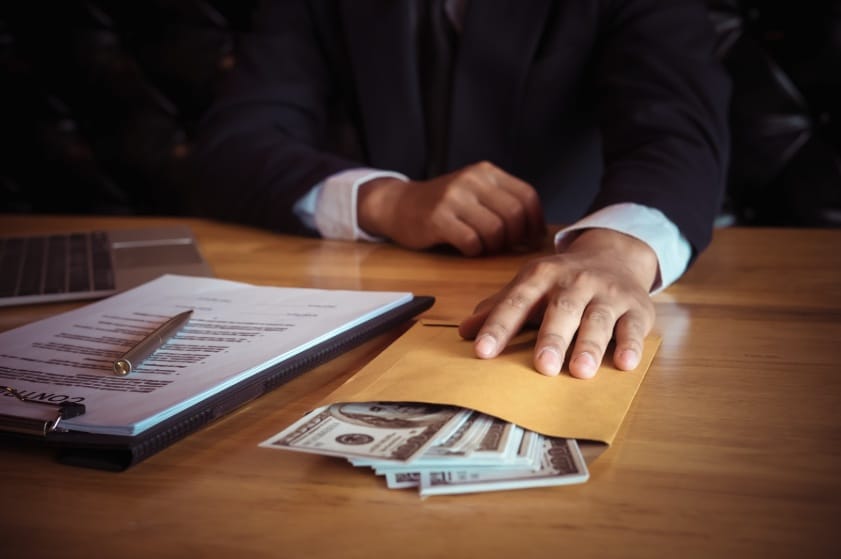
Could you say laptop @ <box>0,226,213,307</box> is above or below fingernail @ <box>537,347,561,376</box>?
below

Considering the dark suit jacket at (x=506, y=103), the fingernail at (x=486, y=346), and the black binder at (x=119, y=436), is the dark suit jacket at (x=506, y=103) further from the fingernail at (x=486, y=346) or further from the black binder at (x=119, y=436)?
the black binder at (x=119, y=436)

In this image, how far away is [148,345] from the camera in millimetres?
511

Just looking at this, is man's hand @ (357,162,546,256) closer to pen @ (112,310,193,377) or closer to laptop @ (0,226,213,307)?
laptop @ (0,226,213,307)

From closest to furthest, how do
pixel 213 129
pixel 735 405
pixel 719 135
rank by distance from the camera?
pixel 735 405 < pixel 719 135 < pixel 213 129

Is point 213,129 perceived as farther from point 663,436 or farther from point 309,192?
point 663,436

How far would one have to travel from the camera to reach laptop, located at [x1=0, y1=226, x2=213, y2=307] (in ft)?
2.49

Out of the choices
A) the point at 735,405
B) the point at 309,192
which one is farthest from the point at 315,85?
the point at 735,405

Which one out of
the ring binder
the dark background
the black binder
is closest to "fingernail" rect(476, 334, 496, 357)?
the black binder

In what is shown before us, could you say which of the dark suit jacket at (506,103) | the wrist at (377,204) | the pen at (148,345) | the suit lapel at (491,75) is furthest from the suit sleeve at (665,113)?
the pen at (148,345)

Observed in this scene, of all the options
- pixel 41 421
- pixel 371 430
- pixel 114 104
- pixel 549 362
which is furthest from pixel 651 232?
pixel 114 104

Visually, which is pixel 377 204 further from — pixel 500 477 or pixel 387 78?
pixel 500 477

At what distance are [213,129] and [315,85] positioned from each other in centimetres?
20

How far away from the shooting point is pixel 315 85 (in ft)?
4.36

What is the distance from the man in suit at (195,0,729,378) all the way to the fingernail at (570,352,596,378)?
62 mm
